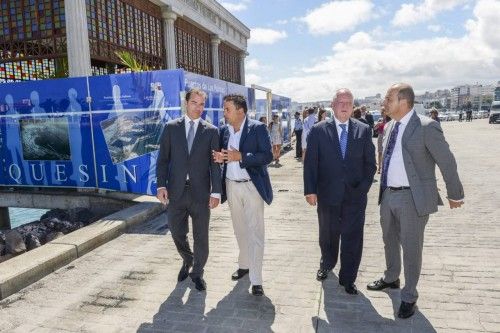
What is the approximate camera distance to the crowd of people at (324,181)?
340 centimetres

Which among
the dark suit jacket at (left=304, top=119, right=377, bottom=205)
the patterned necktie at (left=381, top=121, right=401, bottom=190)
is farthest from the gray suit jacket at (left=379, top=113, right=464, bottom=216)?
the dark suit jacket at (left=304, top=119, right=377, bottom=205)

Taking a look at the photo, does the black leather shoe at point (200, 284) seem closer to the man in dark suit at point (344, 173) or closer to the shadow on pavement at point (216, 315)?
the shadow on pavement at point (216, 315)

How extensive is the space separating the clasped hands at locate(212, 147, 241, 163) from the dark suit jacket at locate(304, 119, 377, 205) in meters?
0.70

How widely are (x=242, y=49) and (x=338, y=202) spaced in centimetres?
3217

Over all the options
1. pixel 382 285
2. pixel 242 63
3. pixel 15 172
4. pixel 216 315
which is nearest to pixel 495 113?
pixel 242 63

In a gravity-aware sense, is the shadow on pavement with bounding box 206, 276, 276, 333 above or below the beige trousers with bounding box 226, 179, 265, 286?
below

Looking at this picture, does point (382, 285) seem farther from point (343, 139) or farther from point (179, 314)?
point (179, 314)

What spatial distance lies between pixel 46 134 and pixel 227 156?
19.5 ft

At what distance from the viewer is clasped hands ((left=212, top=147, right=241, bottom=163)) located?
376cm

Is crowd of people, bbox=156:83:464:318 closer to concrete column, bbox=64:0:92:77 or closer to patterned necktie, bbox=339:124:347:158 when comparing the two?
patterned necktie, bbox=339:124:347:158

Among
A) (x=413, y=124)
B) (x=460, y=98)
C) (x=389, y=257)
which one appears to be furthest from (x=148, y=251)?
(x=460, y=98)

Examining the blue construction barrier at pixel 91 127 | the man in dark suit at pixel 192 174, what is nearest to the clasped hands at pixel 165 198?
the man in dark suit at pixel 192 174

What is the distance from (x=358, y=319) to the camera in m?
3.35

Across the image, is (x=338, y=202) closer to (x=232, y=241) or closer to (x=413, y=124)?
(x=413, y=124)
